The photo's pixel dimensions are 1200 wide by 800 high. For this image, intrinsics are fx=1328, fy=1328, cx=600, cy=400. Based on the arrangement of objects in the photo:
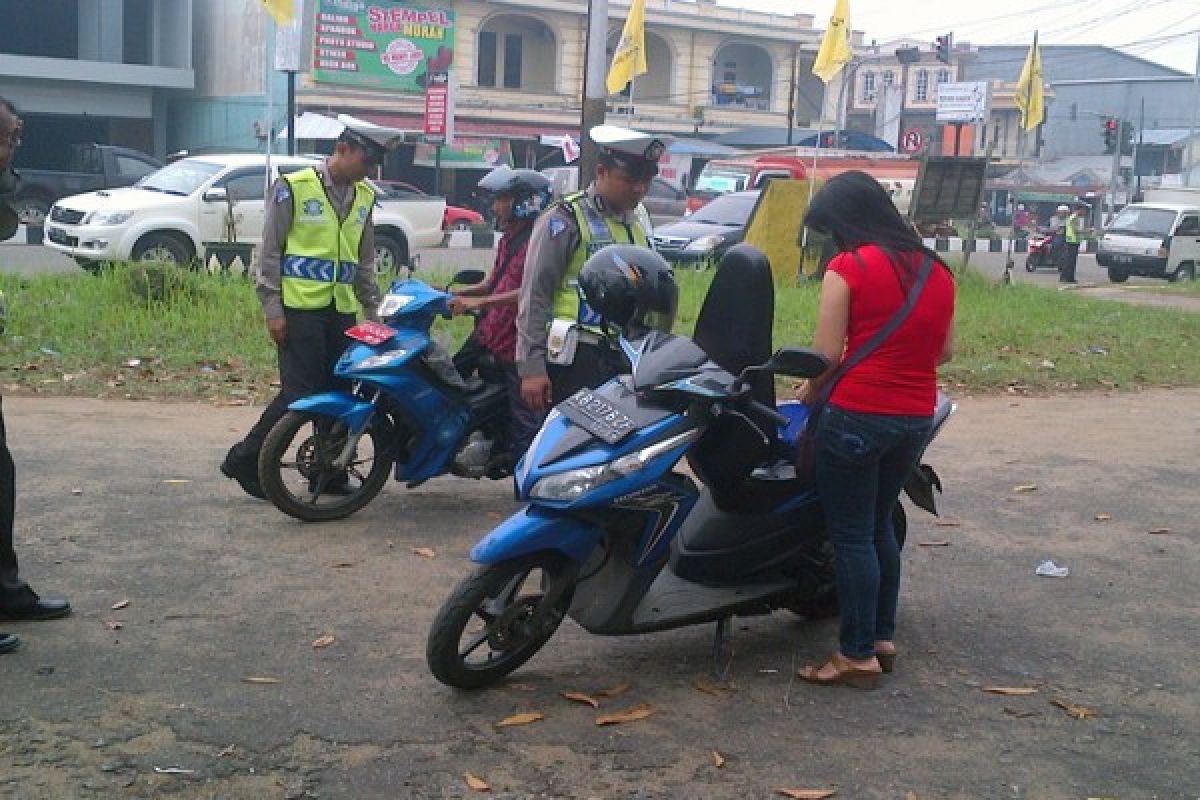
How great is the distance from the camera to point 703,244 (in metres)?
18.5

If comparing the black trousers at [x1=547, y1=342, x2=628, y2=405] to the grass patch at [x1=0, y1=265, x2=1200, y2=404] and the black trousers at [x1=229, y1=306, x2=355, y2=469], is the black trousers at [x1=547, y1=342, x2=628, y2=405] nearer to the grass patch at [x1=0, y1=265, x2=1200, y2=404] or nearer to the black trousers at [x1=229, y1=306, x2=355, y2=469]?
the black trousers at [x1=229, y1=306, x2=355, y2=469]

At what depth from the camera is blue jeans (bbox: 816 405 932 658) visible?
387 cm

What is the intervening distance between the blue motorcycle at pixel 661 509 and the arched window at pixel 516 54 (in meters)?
39.6

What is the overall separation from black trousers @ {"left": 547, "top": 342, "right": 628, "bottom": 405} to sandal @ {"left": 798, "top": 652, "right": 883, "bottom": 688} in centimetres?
156

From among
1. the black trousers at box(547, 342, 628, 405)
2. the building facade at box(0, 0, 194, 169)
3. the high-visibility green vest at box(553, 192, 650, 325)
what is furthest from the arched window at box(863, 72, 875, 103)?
the black trousers at box(547, 342, 628, 405)

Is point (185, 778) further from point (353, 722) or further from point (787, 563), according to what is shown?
point (787, 563)

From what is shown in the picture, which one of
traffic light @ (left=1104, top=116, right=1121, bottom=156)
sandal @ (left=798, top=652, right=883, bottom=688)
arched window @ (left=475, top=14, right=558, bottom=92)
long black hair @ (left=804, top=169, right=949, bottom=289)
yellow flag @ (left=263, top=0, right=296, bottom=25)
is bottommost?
sandal @ (left=798, top=652, right=883, bottom=688)

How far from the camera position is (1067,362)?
10.9m

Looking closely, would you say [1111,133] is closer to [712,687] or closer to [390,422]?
[390,422]

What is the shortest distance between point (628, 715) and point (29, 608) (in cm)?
199

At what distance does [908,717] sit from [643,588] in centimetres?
86

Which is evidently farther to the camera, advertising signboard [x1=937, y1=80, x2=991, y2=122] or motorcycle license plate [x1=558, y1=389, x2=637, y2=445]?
advertising signboard [x1=937, y1=80, x2=991, y2=122]

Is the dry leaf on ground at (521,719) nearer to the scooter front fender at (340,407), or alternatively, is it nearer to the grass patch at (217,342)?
the scooter front fender at (340,407)

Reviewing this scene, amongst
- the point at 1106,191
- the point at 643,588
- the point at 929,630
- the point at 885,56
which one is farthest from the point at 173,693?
the point at 885,56
